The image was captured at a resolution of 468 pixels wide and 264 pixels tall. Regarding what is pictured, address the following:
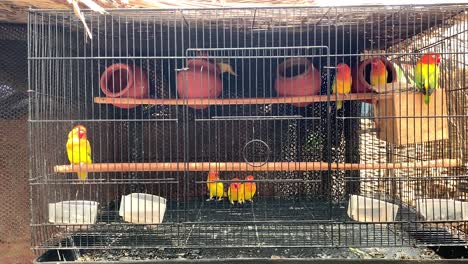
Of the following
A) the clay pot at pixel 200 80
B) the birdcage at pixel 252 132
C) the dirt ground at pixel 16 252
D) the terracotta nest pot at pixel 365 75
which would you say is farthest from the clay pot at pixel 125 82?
the terracotta nest pot at pixel 365 75

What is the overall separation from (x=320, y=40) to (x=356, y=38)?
28cm

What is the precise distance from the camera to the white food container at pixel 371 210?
2182 mm

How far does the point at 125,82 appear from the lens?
2.74m

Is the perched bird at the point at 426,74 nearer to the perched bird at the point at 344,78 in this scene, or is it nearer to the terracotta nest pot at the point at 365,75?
the terracotta nest pot at the point at 365,75

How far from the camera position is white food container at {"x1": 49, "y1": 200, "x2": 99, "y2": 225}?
2.16 m

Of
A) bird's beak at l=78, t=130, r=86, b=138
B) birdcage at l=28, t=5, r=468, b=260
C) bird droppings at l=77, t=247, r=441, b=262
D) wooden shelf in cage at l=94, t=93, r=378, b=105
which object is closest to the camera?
bird droppings at l=77, t=247, r=441, b=262

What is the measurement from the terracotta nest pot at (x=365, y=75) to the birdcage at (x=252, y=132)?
10mm

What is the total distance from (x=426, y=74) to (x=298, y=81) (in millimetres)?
792

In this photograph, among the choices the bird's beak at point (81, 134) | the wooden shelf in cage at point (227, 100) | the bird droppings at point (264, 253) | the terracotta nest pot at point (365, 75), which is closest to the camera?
the bird droppings at point (264, 253)

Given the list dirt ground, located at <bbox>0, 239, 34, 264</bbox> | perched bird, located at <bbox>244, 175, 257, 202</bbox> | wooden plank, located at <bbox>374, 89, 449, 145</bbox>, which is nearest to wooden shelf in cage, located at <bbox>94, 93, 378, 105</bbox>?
wooden plank, located at <bbox>374, 89, 449, 145</bbox>

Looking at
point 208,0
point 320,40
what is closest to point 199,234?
point 208,0

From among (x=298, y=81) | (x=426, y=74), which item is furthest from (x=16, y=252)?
(x=426, y=74)

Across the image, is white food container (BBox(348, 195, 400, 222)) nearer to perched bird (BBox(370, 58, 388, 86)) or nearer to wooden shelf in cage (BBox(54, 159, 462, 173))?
wooden shelf in cage (BBox(54, 159, 462, 173))

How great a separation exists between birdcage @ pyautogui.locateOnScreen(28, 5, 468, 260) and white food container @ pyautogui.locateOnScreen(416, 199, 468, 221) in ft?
0.04
